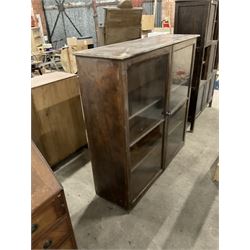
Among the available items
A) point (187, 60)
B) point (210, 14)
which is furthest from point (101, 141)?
point (210, 14)

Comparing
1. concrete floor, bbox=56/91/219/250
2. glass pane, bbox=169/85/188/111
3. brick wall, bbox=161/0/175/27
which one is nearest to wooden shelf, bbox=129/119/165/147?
glass pane, bbox=169/85/188/111

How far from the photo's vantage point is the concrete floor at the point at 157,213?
1614 mm

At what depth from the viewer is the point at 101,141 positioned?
1.61 metres

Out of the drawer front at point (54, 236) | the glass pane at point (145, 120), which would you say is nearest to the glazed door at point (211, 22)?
the glass pane at point (145, 120)

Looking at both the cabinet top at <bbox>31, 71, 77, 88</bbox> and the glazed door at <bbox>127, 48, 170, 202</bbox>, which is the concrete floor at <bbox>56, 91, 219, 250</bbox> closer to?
the glazed door at <bbox>127, 48, 170, 202</bbox>

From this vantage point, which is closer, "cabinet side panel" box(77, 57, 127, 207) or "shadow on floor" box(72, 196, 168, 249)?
"cabinet side panel" box(77, 57, 127, 207)

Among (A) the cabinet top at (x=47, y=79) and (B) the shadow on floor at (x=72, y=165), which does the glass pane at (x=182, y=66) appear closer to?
(A) the cabinet top at (x=47, y=79)

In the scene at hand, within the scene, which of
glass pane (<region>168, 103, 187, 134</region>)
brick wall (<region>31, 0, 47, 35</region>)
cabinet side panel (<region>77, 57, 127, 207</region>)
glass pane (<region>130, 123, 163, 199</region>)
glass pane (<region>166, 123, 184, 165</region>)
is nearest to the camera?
cabinet side panel (<region>77, 57, 127, 207</region>)

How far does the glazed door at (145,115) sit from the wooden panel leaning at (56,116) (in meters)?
0.93

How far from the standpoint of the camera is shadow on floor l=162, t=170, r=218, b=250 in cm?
160

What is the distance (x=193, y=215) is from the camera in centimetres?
179

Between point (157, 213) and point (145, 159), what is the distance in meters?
0.47
